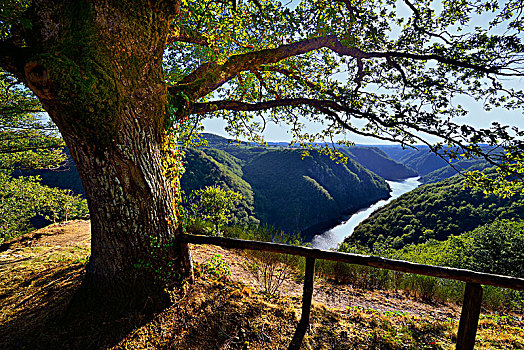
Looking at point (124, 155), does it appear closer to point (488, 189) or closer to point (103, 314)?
point (103, 314)

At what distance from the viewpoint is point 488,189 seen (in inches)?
126

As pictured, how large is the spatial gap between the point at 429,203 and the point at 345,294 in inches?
1703

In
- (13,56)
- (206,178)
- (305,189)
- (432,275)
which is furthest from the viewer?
(305,189)

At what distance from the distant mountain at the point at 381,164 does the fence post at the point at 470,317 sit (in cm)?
13161

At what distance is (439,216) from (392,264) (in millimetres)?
42865

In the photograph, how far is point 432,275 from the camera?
2.04 meters

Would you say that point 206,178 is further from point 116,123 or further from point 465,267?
point 116,123

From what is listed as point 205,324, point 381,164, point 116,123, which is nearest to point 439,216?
point 205,324

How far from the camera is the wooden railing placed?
1869 mm

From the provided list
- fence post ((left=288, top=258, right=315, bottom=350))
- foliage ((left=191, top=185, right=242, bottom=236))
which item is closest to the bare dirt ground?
foliage ((left=191, top=185, right=242, bottom=236))

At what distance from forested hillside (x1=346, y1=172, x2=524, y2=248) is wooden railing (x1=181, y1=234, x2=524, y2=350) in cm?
3374

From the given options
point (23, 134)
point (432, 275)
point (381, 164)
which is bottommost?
point (432, 275)

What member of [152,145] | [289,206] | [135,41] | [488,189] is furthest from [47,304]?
[289,206]

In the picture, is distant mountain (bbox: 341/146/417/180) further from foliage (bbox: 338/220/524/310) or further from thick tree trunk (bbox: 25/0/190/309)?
thick tree trunk (bbox: 25/0/190/309)
